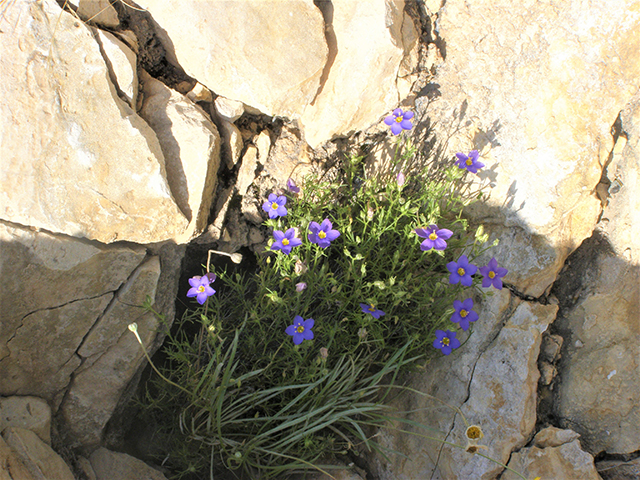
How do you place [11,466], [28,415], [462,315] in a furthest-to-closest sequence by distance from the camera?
[462,315]
[28,415]
[11,466]

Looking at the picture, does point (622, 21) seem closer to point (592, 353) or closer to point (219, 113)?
point (592, 353)

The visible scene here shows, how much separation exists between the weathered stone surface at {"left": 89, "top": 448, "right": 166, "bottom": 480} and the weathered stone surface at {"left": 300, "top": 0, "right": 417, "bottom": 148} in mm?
2153

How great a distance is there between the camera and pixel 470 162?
8.46ft

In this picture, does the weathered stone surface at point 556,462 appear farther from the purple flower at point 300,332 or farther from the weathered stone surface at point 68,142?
the weathered stone surface at point 68,142

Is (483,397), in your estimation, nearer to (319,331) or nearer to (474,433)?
(474,433)

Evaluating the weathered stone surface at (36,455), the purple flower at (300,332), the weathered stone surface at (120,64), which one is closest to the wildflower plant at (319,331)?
the purple flower at (300,332)

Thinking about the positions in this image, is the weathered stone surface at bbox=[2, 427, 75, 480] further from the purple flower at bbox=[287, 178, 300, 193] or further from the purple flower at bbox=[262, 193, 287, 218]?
the purple flower at bbox=[287, 178, 300, 193]

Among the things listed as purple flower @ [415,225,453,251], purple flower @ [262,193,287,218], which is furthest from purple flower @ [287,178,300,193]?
purple flower @ [415,225,453,251]

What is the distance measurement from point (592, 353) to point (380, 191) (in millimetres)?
1553

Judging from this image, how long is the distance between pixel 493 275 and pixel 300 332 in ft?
3.43

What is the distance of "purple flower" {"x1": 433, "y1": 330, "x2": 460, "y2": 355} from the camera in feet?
7.70

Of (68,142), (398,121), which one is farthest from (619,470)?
(68,142)

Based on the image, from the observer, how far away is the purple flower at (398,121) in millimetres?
2562

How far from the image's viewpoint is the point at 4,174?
2150 millimetres
